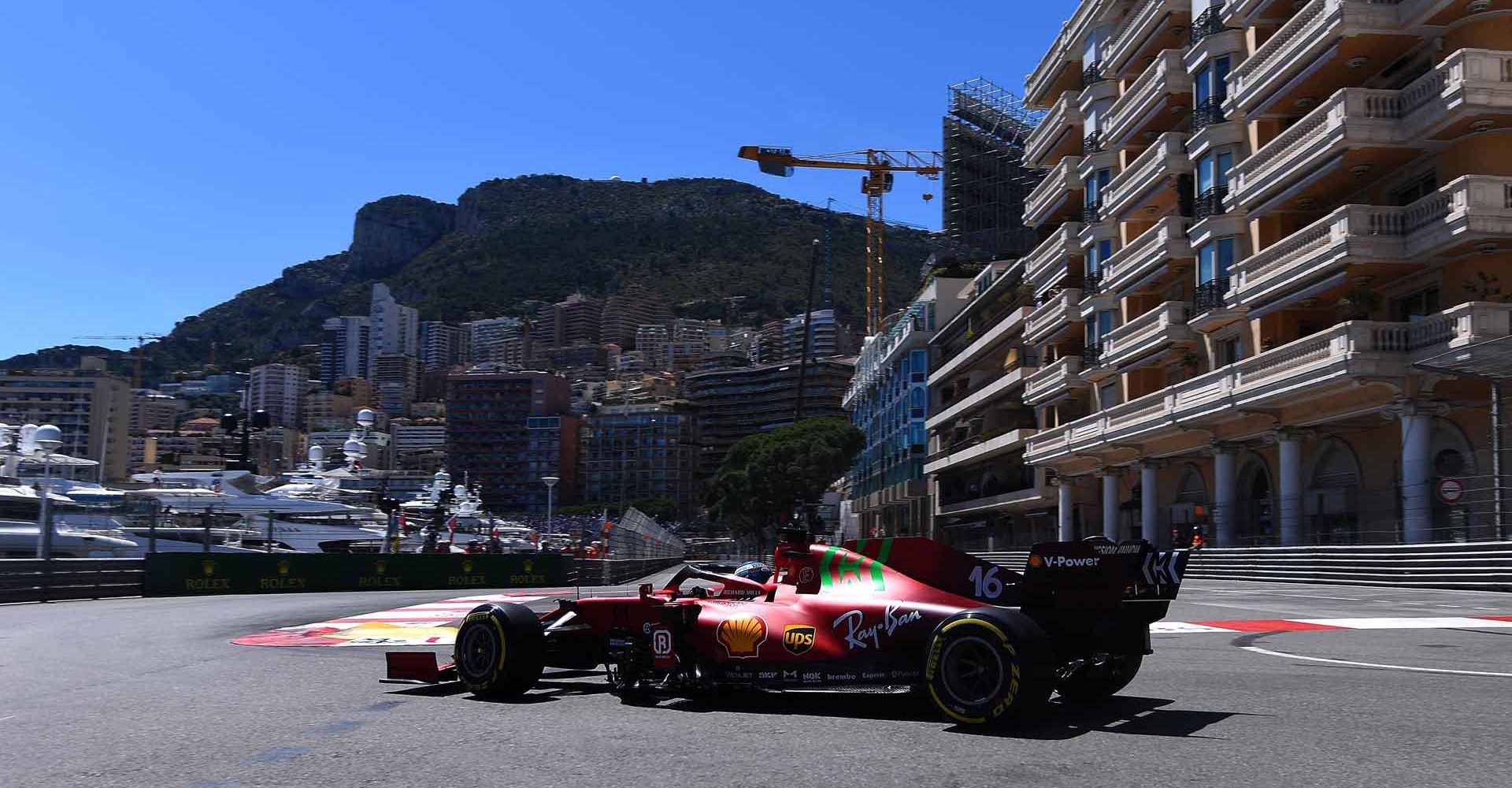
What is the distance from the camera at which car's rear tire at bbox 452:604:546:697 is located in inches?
339

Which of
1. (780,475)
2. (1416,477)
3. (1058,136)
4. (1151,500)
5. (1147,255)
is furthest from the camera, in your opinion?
(780,475)

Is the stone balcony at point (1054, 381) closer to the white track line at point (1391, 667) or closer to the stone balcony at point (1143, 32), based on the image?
the stone balcony at point (1143, 32)

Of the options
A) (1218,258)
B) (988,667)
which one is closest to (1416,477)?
(1218,258)

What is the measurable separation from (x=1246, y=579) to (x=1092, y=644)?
91.9 ft

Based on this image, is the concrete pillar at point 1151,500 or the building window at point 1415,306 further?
the concrete pillar at point 1151,500

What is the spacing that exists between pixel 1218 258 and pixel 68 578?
3230 centimetres

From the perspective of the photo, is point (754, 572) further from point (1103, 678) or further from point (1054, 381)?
point (1054, 381)

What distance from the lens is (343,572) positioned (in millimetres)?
31078

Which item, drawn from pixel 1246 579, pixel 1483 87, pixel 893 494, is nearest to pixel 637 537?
pixel 1246 579

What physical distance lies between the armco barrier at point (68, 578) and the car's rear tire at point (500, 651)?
736 inches

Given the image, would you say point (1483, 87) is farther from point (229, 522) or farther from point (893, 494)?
point (893, 494)

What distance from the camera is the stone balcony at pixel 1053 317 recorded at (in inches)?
2096

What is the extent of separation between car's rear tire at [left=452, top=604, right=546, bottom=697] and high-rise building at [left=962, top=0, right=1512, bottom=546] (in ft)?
76.2

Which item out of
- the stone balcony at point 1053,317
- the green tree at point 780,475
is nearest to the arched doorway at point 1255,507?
the stone balcony at point 1053,317
